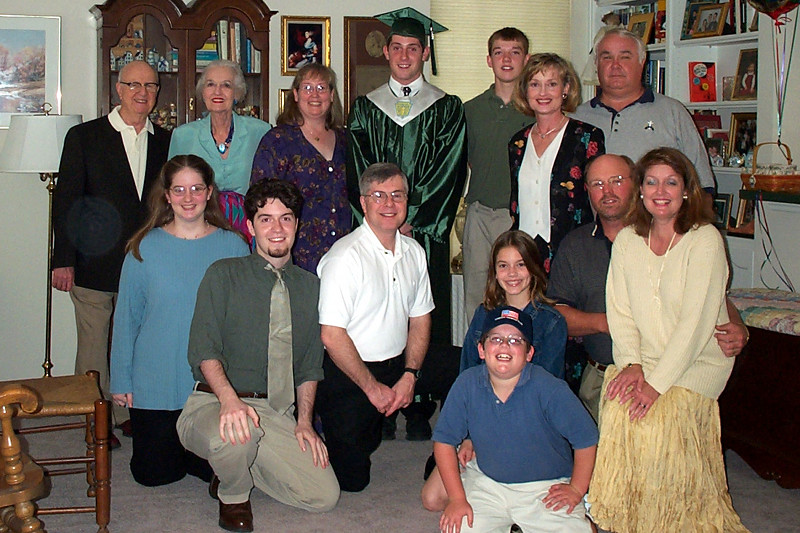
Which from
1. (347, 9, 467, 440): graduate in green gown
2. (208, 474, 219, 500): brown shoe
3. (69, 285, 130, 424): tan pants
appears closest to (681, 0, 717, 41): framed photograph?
(347, 9, 467, 440): graduate in green gown

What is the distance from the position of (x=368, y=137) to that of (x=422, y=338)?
88 cm

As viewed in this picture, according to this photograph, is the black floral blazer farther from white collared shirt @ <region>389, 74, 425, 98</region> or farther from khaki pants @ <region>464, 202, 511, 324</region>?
white collared shirt @ <region>389, 74, 425, 98</region>

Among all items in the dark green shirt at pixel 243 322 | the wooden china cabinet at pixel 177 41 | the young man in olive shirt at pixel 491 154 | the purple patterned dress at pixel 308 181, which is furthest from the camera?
the wooden china cabinet at pixel 177 41

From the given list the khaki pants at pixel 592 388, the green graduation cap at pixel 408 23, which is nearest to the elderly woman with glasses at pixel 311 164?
the green graduation cap at pixel 408 23

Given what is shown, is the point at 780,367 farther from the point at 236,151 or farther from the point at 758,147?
the point at 236,151

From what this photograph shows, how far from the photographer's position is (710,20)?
4391 millimetres

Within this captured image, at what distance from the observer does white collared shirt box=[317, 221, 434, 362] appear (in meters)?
2.92

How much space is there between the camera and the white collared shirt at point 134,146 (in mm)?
3631

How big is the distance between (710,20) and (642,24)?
530 millimetres

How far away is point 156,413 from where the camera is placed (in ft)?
10.1

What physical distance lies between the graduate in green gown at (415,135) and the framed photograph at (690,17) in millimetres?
1621

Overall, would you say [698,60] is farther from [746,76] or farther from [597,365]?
[597,365]

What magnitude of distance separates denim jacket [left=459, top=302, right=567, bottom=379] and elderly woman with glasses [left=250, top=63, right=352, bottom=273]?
3.05ft

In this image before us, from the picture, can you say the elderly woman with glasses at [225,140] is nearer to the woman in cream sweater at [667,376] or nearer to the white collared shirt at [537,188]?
the white collared shirt at [537,188]
